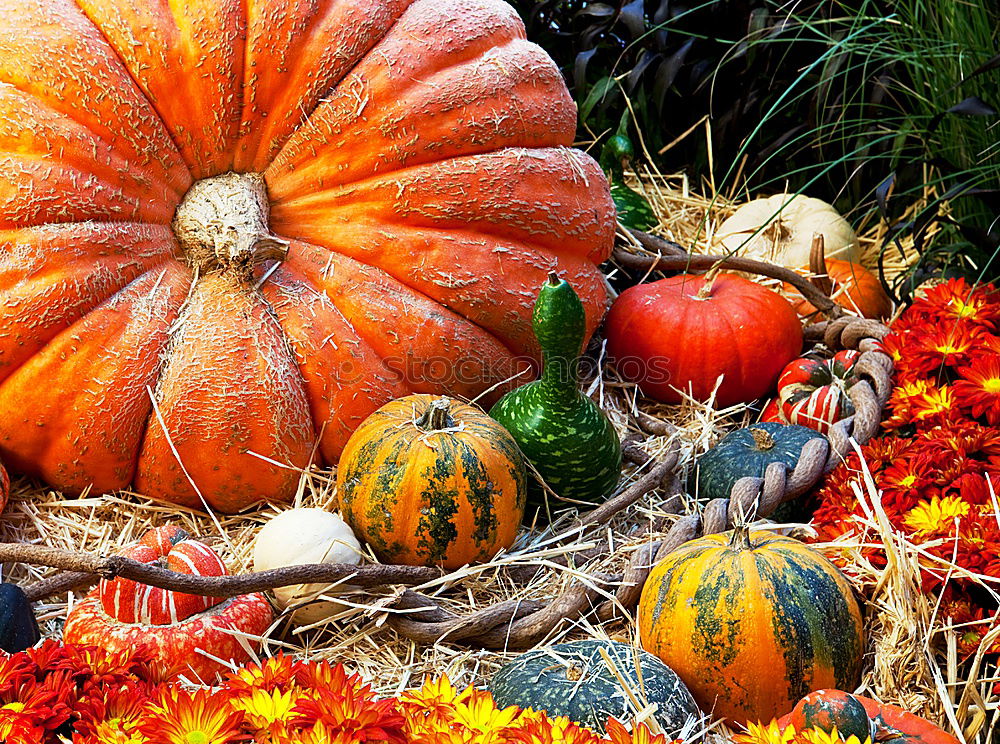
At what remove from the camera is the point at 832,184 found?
3.96m

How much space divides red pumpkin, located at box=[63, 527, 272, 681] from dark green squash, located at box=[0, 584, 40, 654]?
75 mm

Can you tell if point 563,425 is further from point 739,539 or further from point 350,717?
point 350,717

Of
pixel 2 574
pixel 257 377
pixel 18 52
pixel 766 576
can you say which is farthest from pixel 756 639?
pixel 18 52

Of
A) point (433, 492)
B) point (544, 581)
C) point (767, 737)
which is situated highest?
point (767, 737)

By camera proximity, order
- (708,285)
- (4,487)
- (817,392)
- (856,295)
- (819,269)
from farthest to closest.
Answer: (856,295) → (819,269) → (708,285) → (817,392) → (4,487)

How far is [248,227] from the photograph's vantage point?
2.38 metres

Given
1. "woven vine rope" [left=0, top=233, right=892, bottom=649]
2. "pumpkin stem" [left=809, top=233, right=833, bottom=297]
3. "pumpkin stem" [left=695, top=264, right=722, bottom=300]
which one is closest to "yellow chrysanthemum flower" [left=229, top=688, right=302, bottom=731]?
"woven vine rope" [left=0, top=233, right=892, bottom=649]

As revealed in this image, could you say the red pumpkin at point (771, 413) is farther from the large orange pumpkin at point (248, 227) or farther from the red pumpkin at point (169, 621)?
the red pumpkin at point (169, 621)

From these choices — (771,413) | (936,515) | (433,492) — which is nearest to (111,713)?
(433,492)

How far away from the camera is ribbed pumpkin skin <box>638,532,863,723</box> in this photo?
167 centimetres

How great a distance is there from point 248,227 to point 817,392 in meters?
1.51

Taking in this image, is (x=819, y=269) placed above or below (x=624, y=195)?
below

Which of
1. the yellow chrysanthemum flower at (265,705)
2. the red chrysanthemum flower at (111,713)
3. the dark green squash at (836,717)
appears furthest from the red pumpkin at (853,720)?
the red chrysanthemum flower at (111,713)

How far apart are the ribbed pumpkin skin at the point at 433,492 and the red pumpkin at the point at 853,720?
0.90m
